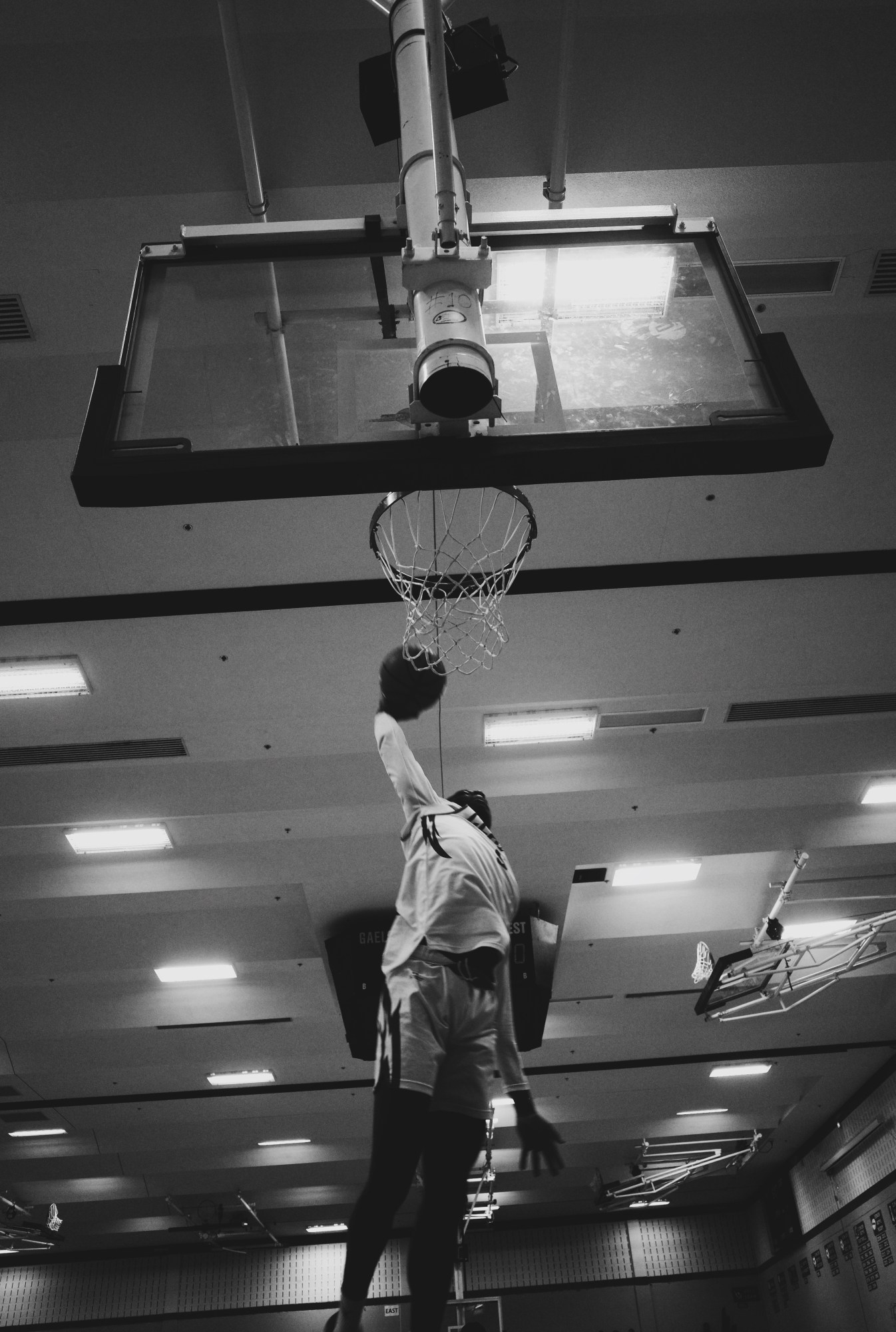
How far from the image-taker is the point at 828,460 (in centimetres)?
539

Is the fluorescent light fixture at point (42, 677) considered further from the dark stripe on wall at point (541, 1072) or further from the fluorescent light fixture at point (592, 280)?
the dark stripe on wall at point (541, 1072)

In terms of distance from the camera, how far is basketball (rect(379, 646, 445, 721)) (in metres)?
2.55

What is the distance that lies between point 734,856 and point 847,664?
8.95ft

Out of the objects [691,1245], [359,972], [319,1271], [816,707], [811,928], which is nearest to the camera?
[816,707]

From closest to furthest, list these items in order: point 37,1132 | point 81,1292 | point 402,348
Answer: point 402,348 → point 37,1132 → point 81,1292

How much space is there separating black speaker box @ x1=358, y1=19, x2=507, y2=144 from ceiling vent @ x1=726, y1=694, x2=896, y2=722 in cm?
457

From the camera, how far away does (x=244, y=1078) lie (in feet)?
37.9

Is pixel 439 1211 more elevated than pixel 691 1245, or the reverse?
pixel 691 1245

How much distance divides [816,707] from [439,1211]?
5713 mm

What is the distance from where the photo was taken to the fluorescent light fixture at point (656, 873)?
8.68m

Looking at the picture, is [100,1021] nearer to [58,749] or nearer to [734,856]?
[58,749]

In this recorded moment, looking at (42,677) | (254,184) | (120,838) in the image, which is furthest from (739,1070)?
(254,184)

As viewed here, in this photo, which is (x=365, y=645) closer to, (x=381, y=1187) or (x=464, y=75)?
(x=464, y=75)

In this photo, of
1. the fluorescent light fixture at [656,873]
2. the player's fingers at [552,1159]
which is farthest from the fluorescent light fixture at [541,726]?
the player's fingers at [552,1159]
